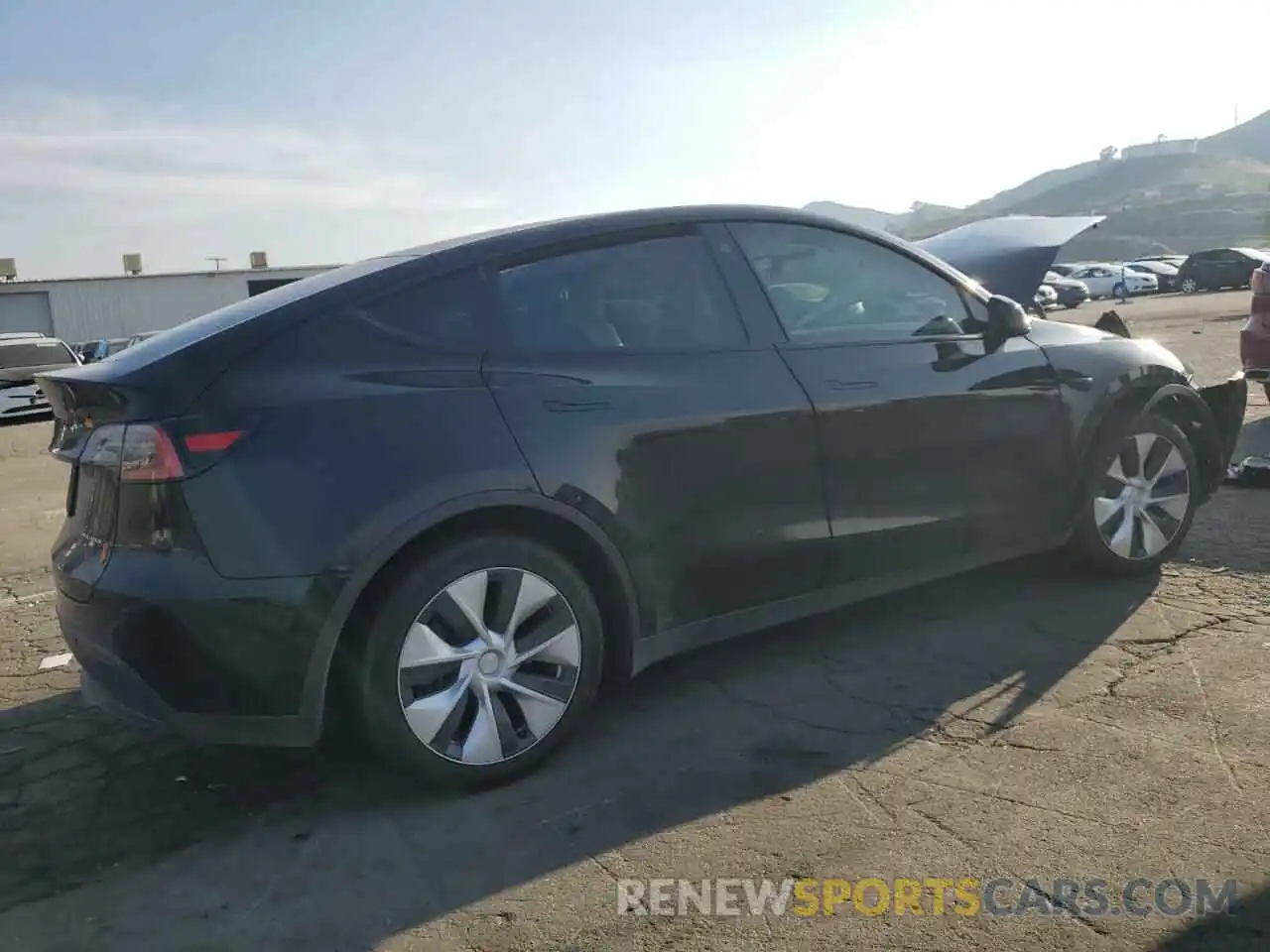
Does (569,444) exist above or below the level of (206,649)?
above

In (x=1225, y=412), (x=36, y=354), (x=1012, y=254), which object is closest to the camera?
(x=1225, y=412)

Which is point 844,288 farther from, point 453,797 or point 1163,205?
point 1163,205

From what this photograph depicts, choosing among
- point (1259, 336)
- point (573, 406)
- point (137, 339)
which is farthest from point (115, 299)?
point (573, 406)

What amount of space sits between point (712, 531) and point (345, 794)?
1.38 metres

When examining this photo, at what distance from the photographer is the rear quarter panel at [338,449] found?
2.83m

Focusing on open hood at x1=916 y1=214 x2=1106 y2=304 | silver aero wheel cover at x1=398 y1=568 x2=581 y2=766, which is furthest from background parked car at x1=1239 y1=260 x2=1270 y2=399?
silver aero wheel cover at x1=398 y1=568 x2=581 y2=766

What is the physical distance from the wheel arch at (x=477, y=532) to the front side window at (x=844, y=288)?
1.10 m

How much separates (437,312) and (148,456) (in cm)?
91

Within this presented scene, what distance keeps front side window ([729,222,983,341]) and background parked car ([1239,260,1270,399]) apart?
466cm

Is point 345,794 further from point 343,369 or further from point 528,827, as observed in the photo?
point 343,369

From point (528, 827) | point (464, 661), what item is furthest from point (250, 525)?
point (528, 827)

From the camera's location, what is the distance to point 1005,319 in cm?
427

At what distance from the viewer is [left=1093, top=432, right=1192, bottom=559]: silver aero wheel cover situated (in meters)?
4.56

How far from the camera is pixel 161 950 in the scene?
2.48 meters
